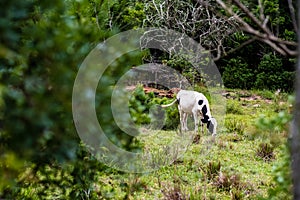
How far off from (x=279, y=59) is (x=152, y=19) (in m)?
4.24

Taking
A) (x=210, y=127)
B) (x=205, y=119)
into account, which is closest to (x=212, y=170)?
(x=210, y=127)

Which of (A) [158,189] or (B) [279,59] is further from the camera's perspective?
(B) [279,59]

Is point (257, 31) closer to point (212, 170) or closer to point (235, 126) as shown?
point (212, 170)

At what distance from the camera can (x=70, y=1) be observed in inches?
75.2

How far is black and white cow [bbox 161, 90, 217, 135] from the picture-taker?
7.12 metres

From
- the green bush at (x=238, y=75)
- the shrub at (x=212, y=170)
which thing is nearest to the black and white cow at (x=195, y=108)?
the shrub at (x=212, y=170)

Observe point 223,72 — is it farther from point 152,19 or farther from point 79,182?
point 79,182

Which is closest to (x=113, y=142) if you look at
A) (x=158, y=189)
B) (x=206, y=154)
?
(x=158, y=189)

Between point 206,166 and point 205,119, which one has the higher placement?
point 205,119

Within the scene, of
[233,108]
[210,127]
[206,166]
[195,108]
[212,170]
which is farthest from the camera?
[233,108]

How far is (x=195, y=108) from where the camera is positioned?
23.8 ft

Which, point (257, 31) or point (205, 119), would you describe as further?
point (205, 119)

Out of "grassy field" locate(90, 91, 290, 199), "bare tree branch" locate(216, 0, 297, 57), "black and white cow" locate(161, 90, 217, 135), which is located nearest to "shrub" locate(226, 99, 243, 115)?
"grassy field" locate(90, 91, 290, 199)

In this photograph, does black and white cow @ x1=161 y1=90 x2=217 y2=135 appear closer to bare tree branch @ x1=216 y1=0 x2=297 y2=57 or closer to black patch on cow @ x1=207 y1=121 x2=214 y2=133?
black patch on cow @ x1=207 y1=121 x2=214 y2=133
